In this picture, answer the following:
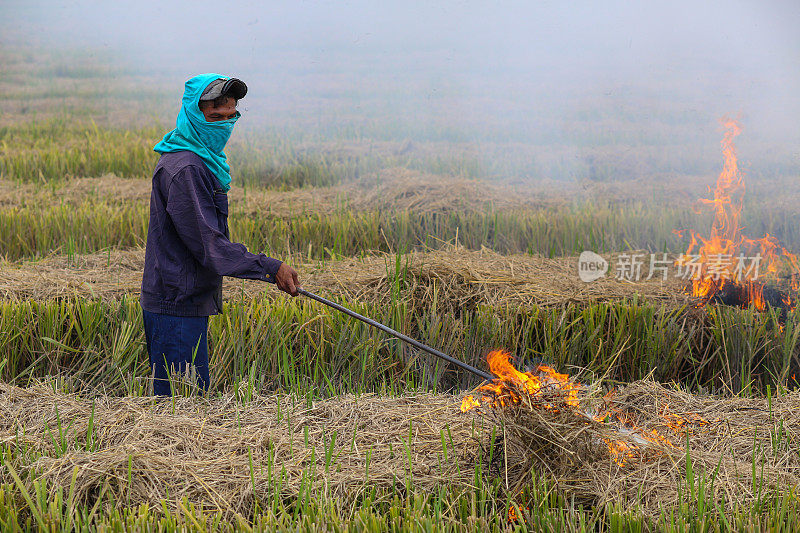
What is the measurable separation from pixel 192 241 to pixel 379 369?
1101mm

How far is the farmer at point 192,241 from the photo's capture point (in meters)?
2.56

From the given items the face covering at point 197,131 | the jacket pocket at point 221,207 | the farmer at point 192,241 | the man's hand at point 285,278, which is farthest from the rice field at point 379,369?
the face covering at point 197,131

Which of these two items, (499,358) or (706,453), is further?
(499,358)

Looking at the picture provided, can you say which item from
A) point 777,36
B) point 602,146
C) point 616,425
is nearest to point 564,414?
point 616,425

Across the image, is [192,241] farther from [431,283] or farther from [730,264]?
[730,264]

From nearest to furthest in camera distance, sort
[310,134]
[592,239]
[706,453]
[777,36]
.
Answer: [706,453], [592,239], [777,36], [310,134]

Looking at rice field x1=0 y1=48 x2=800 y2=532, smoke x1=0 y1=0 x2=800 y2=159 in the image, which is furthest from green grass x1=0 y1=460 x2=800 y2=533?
smoke x1=0 y1=0 x2=800 y2=159

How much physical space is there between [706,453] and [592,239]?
3131 millimetres

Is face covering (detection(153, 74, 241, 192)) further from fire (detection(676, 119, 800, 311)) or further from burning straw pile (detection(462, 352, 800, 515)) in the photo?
fire (detection(676, 119, 800, 311))

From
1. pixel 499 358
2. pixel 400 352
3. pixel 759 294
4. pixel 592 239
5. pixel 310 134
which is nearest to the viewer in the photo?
pixel 499 358

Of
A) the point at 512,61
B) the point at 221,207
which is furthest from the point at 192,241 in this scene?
A: the point at 512,61

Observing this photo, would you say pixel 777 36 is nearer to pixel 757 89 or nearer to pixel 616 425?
pixel 757 89

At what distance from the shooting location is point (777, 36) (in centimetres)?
743

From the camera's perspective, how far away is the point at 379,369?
10.8ft
